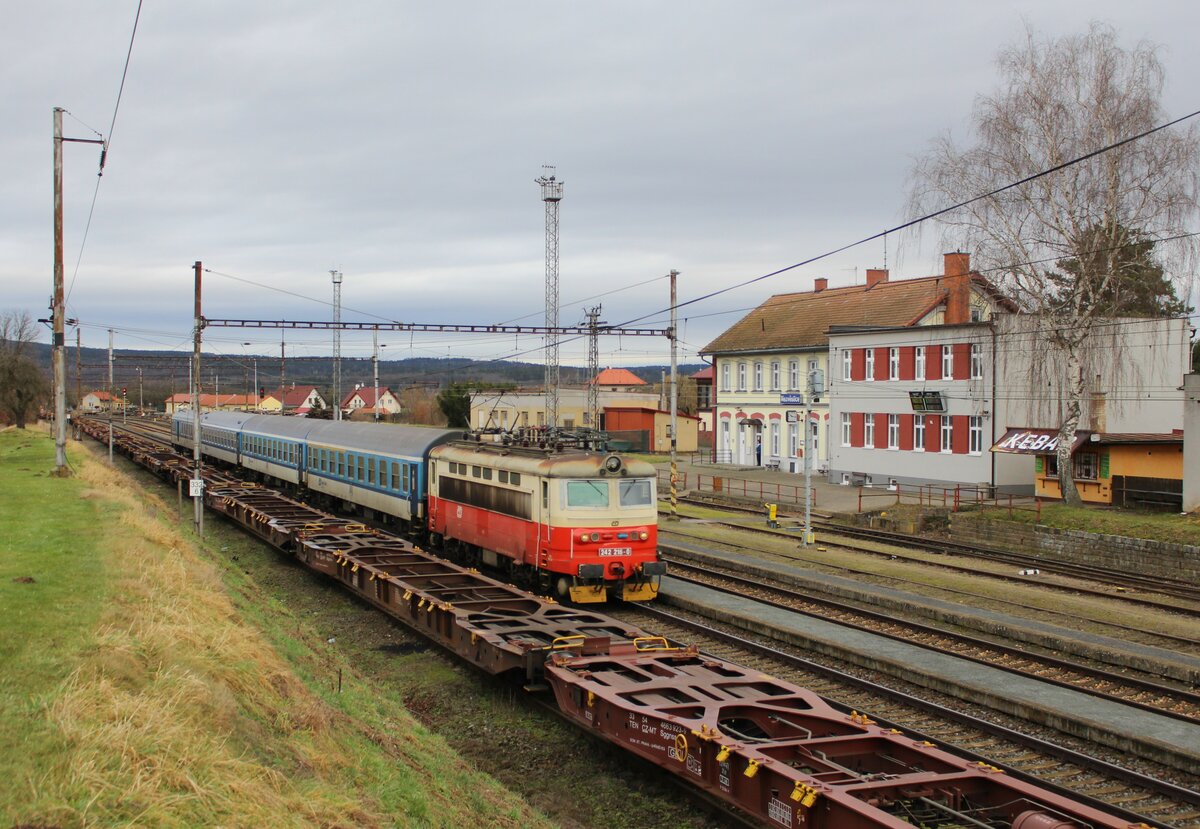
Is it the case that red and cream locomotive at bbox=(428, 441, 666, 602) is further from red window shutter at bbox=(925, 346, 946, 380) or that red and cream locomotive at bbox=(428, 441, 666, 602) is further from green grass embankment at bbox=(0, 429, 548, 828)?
red window shutter at bbox=(925, 346, 946, 380)

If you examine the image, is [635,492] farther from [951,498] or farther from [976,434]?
[976,434]

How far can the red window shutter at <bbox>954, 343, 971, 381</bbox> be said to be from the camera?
3688 centimetres

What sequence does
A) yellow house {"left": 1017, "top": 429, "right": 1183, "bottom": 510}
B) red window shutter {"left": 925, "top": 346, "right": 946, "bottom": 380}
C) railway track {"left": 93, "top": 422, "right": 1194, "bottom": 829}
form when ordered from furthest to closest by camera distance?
red window shutter {"left": 925, "top": 346, "right": 946, "bottom": 380}, yellow house {"left": 1017, "top": 429, "right": 1183, "bottom": 510}, railway track {"left": 93, "top": 422, "right": 1194, "bottom": 829}

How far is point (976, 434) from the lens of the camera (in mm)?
36812

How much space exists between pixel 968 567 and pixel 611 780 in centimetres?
1681

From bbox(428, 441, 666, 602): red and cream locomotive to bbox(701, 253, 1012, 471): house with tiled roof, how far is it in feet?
77.9

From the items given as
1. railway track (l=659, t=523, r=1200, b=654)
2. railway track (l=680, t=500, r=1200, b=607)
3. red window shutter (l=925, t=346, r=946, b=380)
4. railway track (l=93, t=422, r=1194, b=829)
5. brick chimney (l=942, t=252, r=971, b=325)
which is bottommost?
railway track (l=680, t=500, r=1200, b=607)

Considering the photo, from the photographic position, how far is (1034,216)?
28406 millimetres

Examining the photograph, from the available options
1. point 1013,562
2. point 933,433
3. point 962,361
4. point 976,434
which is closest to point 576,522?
point 1013,562

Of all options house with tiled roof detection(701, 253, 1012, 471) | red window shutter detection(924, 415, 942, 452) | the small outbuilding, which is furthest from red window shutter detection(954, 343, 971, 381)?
the small outbuilding

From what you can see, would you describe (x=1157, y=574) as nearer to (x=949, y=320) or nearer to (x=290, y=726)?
(x=949, y=320)

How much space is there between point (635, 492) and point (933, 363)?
2448cm

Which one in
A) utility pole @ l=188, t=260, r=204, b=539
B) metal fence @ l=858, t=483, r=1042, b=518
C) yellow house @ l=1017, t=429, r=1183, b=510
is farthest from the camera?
metal fence @ l=858, t=483, r=1042, b=518

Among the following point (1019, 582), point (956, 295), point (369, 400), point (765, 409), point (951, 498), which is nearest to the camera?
point (1019, 582)
